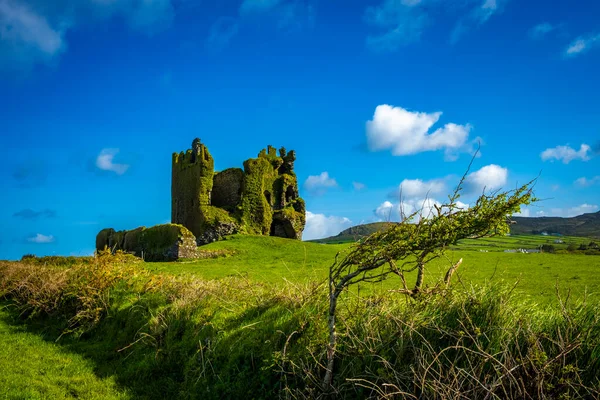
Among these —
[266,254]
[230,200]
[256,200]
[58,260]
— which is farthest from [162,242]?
[230,200]

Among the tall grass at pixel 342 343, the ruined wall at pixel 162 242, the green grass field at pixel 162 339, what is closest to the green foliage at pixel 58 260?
the ruined wall at pixel 162 242

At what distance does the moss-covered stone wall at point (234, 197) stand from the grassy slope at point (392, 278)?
6.47 m

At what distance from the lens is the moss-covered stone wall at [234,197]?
162 ft

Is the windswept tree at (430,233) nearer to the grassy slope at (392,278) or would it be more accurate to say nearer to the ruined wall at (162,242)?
the grassy slope at (392,278)

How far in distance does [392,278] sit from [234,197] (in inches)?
1397

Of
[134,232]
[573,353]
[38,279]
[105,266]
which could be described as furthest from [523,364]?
[134,232]

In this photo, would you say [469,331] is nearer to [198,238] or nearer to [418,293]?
[418,293]

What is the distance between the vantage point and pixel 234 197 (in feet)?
179

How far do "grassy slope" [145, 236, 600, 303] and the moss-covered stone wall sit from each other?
255 inches

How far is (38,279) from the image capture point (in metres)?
17.7

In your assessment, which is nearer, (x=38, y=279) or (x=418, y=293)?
(x=418, y=293)

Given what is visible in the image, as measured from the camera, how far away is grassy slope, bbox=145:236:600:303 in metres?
17.5

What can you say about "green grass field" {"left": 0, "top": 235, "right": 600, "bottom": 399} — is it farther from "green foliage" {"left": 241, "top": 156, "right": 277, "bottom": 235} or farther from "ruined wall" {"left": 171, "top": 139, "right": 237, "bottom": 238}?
"green foliage" {"left": 241, "top": 156, "right": 277, "bottom": 235}

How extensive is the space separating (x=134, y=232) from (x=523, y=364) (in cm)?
4156
